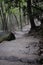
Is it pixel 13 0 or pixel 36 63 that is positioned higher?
pixel 13 0

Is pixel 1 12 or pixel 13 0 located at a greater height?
pixel 13 0

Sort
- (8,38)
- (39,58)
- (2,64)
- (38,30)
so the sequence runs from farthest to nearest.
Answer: (38,30) < (8,38) < (39,58) < (2,64)

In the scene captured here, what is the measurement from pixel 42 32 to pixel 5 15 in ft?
17.4

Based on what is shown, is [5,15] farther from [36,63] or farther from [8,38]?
[36,63]

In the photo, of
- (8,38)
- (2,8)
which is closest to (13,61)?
(8,38)

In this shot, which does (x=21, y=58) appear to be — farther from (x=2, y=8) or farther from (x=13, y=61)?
(x=2, y=8)

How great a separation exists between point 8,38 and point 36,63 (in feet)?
19.1

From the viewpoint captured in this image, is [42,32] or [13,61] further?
[42,32]

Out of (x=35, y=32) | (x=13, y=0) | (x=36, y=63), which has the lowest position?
(x=35, y=32)

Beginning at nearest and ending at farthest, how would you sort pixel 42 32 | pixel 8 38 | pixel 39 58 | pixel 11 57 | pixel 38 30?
1. pixel 39 58
2. pixel 11 57
3. pixel 8 38
4. pixel 42 32
5. pixel 38 30

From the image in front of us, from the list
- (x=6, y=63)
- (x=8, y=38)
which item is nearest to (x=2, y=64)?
(x=6, y=63)

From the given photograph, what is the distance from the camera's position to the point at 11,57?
19.8ft

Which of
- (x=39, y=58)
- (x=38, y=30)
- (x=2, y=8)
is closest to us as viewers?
(x=39, y=58)

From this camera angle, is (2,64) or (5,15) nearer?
(2,64)
